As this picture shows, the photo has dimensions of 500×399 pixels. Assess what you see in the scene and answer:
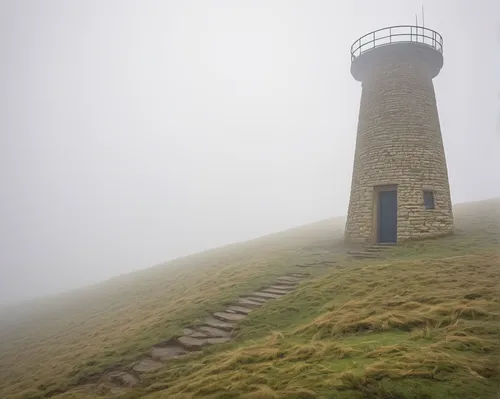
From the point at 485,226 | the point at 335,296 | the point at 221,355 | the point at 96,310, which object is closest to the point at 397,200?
the point at 485,226

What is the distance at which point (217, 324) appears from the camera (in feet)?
34.5

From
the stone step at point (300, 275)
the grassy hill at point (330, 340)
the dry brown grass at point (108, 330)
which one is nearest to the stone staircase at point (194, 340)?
the stone step at point (300, 275)

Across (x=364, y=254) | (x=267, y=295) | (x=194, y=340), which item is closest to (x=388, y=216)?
(x=364, y=254)

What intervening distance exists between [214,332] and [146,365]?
220 cm

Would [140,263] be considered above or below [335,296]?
below

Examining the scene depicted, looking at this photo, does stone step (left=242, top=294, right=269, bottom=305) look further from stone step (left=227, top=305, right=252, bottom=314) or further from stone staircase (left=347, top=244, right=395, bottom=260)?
stone staircase (left=347, top=244, right=395, bottom=260)

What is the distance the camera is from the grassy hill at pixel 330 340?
5355 millimetres

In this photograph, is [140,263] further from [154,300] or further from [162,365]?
[162,365]

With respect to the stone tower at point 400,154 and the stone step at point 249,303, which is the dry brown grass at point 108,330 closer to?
the stone step at point 249,303

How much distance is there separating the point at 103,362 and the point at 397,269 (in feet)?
35.8

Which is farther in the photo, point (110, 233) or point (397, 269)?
point (110, 233)

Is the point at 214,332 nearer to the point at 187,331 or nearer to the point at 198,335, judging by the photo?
the point at 198,335

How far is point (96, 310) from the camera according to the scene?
69.4 feet

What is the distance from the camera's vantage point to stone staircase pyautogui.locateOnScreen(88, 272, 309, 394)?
805 cm
